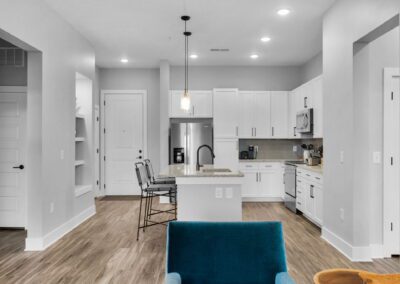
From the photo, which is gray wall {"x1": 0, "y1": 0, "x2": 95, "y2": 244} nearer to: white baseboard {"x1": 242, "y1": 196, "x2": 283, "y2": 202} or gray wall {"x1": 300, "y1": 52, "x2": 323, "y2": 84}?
white baseboard {"x1": 242, "y1": 196, "x2": 283, "y2": 202}

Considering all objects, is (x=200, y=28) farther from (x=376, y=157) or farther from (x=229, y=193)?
(x=376, y=157)

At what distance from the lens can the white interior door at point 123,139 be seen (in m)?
7.48

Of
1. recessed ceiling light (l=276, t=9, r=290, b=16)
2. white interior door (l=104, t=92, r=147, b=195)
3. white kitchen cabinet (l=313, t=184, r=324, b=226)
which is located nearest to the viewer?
recessed ceiling light (l=276, t=9, r=290, b=16)

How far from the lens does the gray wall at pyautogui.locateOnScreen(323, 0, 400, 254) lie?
3358 mm

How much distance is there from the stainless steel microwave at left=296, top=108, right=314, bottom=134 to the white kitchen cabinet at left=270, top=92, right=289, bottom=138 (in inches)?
28.6

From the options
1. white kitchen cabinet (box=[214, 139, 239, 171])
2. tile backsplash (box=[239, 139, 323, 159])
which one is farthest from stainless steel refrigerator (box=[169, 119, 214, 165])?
tile backsplash (box=[239, 139, 323, 159])

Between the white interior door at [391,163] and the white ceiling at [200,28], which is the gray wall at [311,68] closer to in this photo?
the white ceiling at [200,28]

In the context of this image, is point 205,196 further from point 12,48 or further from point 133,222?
point 12,48

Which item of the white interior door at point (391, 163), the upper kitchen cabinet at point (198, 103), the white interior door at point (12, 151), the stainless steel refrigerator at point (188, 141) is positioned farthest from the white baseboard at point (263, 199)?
the white interior door at point (12, 151)

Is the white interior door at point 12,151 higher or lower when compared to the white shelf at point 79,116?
lower

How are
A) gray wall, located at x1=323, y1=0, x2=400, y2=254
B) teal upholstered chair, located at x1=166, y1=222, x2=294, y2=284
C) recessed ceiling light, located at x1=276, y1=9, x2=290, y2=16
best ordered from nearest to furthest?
teal upholstered chair, located at x1=166, y1=222, x2=294, y2=284 < gray wall, located at x1=323, y1=0, x2=400, y2=254 < recessed ceiling light, located at x1=276, y1=9, x2=290, y2=16

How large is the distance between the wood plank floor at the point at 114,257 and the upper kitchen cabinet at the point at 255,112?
2480mm

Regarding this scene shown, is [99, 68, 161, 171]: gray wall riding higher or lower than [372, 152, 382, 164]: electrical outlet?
higher

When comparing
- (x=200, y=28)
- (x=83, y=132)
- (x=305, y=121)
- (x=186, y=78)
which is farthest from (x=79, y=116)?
(x=305, y=121)
